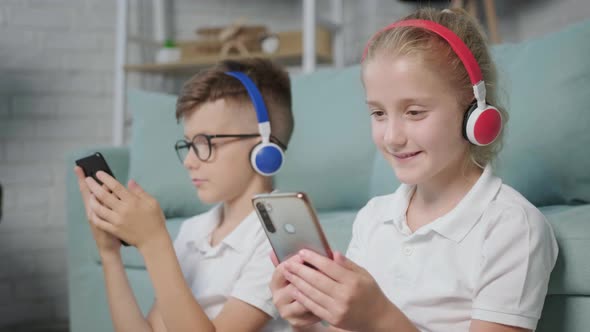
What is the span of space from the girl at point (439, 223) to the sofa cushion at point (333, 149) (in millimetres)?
762

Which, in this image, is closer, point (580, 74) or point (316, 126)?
point (580, 74)

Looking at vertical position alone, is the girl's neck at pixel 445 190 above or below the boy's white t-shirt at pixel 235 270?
above

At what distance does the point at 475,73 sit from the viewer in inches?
33.5

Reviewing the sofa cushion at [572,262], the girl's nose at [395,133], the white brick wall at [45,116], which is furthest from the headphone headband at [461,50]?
the white brick wall at [45,116]

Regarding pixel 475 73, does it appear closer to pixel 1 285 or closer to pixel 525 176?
pixel 525 176

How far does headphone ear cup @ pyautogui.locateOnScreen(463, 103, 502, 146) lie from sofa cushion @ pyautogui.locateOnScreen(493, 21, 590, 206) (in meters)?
0.41

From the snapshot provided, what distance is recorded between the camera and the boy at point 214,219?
108 cm

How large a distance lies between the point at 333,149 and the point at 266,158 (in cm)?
60

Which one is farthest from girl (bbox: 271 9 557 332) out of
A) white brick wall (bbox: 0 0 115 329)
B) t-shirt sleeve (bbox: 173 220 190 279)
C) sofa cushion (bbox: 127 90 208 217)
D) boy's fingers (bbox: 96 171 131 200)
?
white brick wall (bbox: 0 0 115 329)

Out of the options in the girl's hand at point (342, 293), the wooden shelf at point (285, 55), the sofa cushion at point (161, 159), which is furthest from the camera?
the wooden shelf at point (285, 55)

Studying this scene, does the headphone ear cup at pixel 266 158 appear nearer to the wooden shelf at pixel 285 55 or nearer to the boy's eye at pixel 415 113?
the boy's eye at pixel 415 113

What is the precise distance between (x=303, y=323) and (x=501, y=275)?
26 centimetres

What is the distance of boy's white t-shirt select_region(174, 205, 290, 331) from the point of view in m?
1.10

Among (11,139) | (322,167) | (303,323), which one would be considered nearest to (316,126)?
(322,167)
